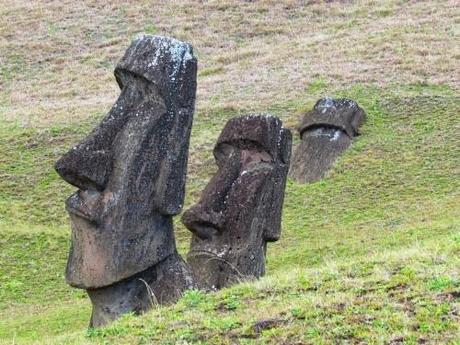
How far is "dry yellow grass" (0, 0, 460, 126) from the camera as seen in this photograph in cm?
3216

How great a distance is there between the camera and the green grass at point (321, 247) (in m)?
6.96

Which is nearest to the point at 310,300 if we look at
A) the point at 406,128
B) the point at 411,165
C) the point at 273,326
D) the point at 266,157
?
the point at 273,326

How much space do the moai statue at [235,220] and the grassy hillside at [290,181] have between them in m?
1.16

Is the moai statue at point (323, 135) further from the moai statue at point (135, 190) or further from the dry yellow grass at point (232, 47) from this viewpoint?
the moai statue at point (135, 190)

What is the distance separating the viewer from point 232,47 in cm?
4575

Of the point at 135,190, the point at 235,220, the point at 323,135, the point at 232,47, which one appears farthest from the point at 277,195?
the point at 232,47

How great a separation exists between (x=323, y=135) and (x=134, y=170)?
612 inches

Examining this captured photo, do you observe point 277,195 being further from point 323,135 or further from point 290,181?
point 323,135

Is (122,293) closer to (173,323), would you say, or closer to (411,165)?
(173,323)

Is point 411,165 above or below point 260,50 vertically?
below

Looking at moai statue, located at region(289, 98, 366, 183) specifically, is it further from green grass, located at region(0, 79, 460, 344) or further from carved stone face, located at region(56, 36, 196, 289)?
carved stone face, located at region(56, 36, 196, 289)

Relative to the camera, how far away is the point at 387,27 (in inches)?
1655

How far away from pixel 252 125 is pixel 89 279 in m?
4.72

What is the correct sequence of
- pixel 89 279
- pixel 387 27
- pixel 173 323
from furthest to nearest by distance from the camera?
pixel 387 27
pixel 89 279
pixel 173 323
